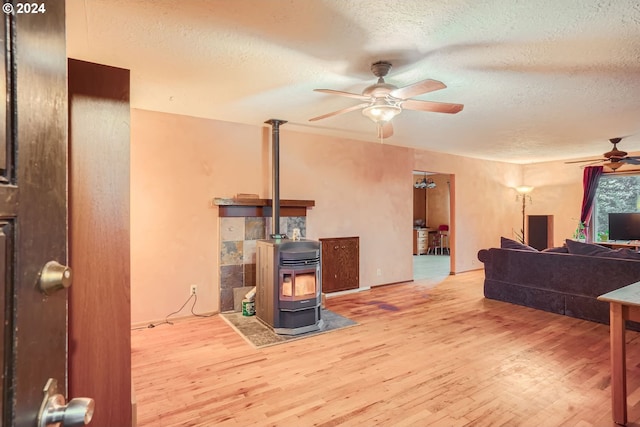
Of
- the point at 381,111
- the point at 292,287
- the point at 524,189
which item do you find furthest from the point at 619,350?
the point at 524,189

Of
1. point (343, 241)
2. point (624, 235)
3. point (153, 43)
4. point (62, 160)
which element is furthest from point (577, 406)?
point (624, 235)

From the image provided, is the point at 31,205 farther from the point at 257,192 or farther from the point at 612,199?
the point at 612,199

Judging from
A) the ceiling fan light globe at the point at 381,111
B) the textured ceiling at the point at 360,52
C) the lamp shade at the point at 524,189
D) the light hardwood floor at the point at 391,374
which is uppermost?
the textured ceiling at the point at 360,52

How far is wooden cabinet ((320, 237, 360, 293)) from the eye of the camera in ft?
16.6

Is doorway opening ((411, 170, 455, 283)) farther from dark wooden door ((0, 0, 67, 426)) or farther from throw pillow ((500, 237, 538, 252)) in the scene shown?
dark wooden door ((0, 0, 67, 426))

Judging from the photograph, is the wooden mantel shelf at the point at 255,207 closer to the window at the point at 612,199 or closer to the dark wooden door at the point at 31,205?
the dark wooden door at the point at 31,205

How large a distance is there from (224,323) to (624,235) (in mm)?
7393

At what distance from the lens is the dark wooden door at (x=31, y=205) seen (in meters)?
0.53

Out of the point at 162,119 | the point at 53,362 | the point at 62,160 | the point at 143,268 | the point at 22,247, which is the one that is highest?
the point at 162,119

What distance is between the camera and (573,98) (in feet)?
10.8

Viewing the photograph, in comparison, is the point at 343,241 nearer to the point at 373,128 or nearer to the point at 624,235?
the point at 373,128

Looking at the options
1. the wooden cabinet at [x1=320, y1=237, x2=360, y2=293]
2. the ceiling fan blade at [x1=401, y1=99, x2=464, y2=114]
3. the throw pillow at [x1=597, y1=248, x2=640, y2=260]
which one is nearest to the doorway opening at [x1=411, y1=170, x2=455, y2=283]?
the wooden cabinet at [x1=320, y1=237, x2=360, y2=293]

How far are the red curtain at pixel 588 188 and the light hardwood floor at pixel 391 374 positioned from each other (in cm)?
406

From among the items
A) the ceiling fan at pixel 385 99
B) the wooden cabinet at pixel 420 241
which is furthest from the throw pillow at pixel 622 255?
the wooden cabinet at pixel 420 241
